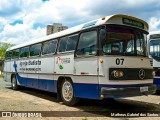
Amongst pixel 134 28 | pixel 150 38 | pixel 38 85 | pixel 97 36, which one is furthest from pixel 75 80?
pixel 150 38

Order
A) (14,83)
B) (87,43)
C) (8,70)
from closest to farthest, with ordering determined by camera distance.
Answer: (87,43), (14,83), (8,70)

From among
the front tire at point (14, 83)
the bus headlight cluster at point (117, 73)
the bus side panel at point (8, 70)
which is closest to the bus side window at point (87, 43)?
the bus headlight cluster at point (117, 73)

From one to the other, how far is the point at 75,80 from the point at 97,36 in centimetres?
186

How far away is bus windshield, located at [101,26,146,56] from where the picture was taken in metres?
8.59

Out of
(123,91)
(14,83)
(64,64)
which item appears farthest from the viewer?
(14,83)

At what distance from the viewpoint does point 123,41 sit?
29.8ft

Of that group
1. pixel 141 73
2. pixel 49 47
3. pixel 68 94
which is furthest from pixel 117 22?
pixel 49 47

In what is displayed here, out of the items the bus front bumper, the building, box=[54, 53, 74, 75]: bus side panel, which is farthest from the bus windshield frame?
the building

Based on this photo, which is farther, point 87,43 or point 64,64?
point 64,64

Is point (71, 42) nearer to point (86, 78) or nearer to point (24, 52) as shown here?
point (86, 78)

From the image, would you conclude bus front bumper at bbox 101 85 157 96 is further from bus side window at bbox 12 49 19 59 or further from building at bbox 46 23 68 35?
→ building at bbox 46 23 68 35

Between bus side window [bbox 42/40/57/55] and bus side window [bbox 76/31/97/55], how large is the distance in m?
2.23

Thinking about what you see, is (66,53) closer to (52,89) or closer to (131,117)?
(52,89)

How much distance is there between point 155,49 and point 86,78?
627cm
